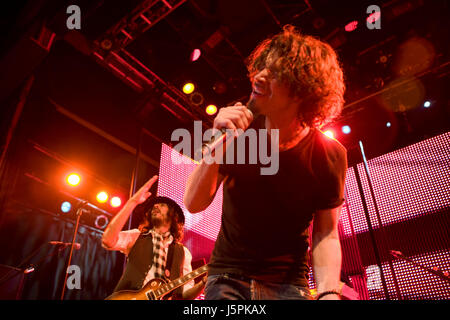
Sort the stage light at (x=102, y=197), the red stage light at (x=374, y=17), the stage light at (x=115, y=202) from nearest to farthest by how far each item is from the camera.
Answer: the red stage light at (x=374, y=17)
the stage light at (x=102, y=197)
the stage light at (x=115, y=202)

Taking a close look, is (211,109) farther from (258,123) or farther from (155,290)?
(258,123)

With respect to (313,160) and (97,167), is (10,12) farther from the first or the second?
(313,160)

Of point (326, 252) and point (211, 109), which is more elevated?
point (211, 109)

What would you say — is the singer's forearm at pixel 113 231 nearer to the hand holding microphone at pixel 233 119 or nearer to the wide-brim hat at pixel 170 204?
the wide-brim hat at pixel 170 204

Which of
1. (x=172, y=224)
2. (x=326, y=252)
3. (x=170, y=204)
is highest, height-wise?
(x=170, y=204)

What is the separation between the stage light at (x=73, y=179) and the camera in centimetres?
640

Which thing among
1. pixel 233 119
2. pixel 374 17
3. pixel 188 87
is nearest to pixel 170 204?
pixel 188 87

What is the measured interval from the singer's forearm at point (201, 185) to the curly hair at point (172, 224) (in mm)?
3315

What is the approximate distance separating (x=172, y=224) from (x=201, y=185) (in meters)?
3.52

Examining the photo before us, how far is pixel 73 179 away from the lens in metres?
6.43

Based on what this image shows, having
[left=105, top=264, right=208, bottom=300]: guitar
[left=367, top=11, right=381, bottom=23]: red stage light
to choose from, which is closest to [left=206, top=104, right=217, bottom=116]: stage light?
[left=367, top=11, right=381, bottom=23]: red stage light

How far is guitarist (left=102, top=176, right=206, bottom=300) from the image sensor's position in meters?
3.72

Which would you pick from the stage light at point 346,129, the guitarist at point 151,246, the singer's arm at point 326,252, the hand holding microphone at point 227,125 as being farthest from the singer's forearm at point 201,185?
the stage light at point 346,129
